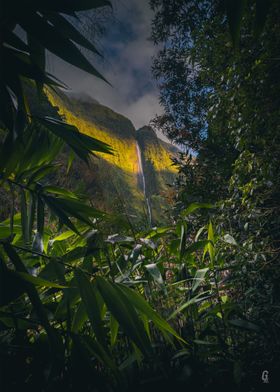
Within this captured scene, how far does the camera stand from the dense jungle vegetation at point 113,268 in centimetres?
63

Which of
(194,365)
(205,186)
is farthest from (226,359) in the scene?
(205,186)

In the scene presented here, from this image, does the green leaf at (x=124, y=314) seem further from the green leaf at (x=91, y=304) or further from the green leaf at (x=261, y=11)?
the green leaf at (x=261, y=11)

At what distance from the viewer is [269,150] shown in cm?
179

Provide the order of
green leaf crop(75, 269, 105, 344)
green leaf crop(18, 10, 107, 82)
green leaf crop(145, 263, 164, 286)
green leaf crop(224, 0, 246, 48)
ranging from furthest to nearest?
green leaf crop(145, 263, 164, 286) < green leaf crop(75, 269, 105, 344) < green leaf crop(18, 10, 107, 82) < green leaf crop(224, 0, 246, 48)

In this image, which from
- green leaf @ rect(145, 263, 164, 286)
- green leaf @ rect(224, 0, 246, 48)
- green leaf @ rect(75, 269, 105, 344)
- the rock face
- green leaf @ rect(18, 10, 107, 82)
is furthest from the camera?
the rock face

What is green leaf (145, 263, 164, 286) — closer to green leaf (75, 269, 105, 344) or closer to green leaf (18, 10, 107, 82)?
green leaf (75, 269, 105, 344)

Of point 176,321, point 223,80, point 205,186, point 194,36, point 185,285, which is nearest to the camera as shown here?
point 176,321

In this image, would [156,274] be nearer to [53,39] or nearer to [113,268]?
[113,268]

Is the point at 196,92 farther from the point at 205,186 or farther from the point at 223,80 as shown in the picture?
the point at 223,80

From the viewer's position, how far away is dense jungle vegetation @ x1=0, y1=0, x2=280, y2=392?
2.08 ft

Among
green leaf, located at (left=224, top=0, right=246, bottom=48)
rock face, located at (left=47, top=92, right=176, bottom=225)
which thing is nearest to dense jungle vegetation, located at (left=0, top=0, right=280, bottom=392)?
green leaf, located at (left=224, top=0, right=246, bottom=48)

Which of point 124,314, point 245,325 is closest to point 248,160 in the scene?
point 245,325

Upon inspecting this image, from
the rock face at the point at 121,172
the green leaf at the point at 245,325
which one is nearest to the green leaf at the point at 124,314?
the rock face at the point at 121,172

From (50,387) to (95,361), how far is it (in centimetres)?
21
